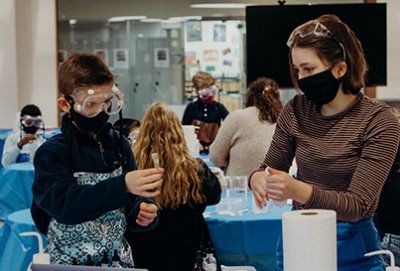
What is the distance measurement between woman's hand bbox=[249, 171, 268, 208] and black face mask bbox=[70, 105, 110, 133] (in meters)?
0.52

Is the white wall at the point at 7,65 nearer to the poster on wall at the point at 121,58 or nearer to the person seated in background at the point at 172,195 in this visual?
the poster on wall at the point at 121,58

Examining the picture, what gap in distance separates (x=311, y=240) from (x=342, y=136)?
1.44 feet

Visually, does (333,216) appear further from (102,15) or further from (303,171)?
(102,15)

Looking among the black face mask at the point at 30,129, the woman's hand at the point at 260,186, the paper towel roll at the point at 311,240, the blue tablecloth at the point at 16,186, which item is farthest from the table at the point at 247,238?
the black face mask at the point at 30,129

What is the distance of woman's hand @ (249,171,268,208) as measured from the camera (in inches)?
83.2

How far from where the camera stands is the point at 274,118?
5.66 m

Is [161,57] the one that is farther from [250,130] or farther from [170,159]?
[170,159]

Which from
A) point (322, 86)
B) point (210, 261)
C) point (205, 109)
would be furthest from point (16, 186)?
point (322, 86)

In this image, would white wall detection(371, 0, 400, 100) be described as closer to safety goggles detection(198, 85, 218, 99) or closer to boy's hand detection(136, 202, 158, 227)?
safety goggles detection(198, 85, 218, 99)

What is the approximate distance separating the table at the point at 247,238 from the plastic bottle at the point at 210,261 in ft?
0.53

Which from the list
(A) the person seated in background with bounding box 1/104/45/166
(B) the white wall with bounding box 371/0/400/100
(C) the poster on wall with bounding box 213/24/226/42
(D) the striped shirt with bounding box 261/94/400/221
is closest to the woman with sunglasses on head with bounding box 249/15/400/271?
(D) the striped shirt with bounding box 261/94/400/221

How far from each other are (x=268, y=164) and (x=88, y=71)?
63cm

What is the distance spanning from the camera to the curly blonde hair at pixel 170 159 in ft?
13.1

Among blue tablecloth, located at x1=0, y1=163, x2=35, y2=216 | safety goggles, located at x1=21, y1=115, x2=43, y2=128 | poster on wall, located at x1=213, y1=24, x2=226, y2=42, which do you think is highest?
poster on wall, located at x1=213, y1=24, x2=226, y2=42
